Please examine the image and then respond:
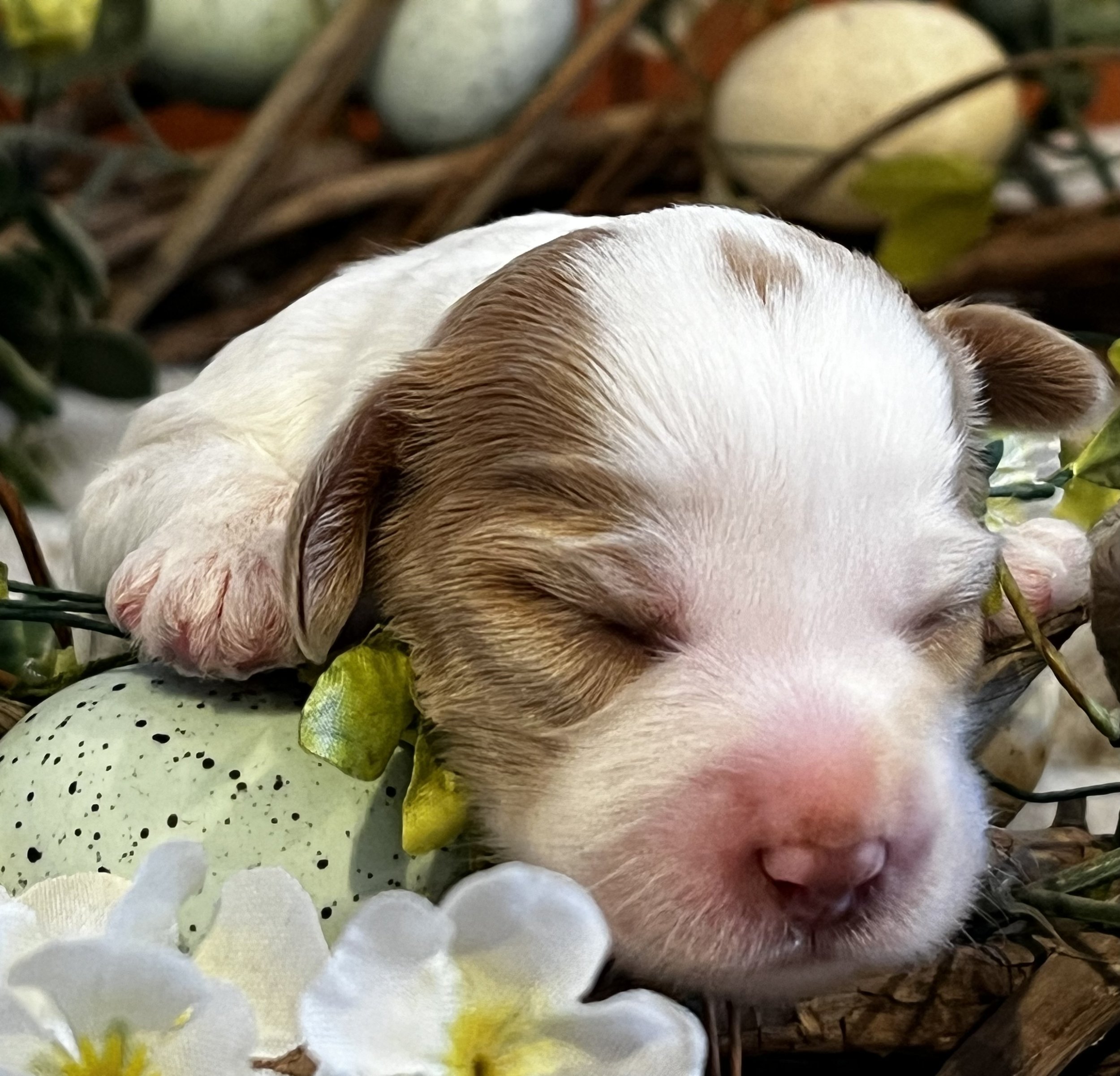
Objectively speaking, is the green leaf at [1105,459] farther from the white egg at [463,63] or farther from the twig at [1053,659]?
the white egg at [463,63]

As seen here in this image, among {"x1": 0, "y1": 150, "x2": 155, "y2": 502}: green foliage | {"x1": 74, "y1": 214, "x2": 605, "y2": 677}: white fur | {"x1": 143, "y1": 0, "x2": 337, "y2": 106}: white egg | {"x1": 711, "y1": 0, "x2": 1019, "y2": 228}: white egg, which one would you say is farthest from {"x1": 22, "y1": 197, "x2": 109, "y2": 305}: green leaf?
{"x1": 711, "y1": 0, "x2": 1019, "y2": 228}: white egg

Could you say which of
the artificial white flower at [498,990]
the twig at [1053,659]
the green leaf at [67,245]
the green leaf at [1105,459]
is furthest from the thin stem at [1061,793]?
the green leaf at [67,245]

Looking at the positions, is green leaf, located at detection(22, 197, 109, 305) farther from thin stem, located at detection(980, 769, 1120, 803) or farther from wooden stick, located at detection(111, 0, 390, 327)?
thin stem, located at detection(980, 769, 1120, 803)

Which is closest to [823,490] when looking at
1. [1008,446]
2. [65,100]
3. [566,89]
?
[1008,446]

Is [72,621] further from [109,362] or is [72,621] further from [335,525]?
[109,362]

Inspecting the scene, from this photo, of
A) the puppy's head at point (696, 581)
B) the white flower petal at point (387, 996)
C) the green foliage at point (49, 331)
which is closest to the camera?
the white flower petal at point (387, 996)

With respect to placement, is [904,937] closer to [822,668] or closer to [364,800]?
[822,668]

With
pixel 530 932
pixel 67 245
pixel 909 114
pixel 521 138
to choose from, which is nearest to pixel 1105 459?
pixel 530 932

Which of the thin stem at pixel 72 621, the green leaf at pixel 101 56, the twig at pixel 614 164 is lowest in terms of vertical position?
the twig at pixel 614 164
